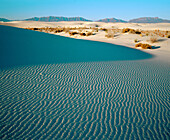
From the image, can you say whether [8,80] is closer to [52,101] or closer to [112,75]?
[52,101]

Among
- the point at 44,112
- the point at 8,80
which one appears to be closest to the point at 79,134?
the point at 44,112

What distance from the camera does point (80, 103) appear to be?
4.13 m

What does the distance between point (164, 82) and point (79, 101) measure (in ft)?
14.1

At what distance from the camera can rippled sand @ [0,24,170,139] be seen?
3.05 m

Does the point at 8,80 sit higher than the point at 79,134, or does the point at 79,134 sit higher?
the point at 8,80

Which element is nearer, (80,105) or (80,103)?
(80,105)

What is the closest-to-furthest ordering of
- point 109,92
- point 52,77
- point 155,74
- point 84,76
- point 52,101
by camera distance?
point 52,101 < point 109,92 < point 52,77 < point 84,76 < point 155,74

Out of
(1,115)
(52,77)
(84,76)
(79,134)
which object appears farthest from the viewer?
(84,76)

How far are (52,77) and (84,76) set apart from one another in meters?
1.45

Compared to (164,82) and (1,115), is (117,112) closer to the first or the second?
(1,115)

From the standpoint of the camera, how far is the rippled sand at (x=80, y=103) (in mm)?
3055

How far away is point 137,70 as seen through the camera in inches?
304

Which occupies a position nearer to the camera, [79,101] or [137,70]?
[79,101]

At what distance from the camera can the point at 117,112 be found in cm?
377
